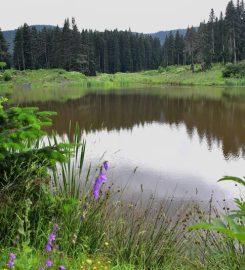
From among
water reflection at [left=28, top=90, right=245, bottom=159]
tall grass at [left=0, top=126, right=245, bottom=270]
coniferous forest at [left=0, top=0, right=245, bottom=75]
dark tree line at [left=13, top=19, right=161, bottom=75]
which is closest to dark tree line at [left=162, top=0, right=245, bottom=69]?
coniferous forest at [left=0, top=0, right=245, bottom=75]

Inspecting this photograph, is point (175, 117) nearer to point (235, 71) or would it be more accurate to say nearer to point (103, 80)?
point (235, 71)

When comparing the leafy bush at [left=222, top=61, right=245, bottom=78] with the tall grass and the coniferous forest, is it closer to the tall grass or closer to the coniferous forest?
the coniferous forest

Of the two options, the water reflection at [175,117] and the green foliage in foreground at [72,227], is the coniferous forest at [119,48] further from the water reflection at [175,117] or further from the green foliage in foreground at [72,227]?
the green foliage in foreground at [72,227]

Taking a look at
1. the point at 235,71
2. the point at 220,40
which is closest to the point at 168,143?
the point at 235,71

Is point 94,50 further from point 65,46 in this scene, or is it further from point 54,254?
point 54,254

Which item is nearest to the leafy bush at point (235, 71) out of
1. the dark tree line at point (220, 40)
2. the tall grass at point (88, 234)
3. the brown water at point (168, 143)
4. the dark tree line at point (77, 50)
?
the dark tree line at point (220, 40)

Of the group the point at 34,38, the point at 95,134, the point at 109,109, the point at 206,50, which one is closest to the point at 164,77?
the point at 206,50

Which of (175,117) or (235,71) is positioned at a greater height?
(235,71)

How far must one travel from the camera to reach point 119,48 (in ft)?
339

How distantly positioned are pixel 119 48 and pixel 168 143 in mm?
87898

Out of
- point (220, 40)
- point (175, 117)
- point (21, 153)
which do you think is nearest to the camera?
point (21, 153)

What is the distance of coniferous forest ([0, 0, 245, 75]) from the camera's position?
7538 centimetres

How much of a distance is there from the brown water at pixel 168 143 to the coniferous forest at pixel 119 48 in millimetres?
44423

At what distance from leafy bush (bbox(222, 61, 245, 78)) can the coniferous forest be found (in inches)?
366
